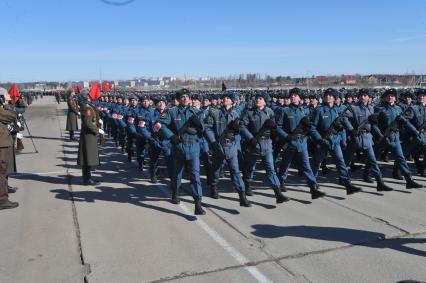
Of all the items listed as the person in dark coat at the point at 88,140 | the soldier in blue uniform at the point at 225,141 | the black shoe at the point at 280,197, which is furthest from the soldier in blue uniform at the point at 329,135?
the person in dark coat at the point at 88,140

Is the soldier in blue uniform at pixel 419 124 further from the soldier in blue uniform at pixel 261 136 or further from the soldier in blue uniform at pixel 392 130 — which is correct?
the soldier in blue uniform at pixel 261 136

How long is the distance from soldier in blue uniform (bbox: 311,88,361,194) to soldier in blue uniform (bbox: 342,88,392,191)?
0.28 meters

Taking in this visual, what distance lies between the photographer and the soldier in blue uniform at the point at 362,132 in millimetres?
7734

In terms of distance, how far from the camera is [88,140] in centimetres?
864

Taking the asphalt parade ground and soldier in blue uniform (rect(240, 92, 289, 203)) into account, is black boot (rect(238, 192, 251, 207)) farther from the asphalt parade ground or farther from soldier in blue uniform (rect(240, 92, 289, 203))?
soldier in blue uniform (rect(240, 92, 289, 203))

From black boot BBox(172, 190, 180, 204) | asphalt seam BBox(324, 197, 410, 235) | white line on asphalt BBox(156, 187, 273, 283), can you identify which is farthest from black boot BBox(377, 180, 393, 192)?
black boot BBox(172, 190, 180, 204)

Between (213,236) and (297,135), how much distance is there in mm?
2812

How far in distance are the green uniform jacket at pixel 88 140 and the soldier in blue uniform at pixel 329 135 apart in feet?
14.6

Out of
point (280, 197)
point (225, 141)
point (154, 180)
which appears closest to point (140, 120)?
point (154, 180)

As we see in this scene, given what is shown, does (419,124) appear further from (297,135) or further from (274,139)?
(297,135)

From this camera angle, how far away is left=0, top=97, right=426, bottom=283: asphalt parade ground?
14.5ft

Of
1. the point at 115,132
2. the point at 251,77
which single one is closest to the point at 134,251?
the point at 115,132

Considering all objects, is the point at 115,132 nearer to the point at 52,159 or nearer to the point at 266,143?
the point at 52,159

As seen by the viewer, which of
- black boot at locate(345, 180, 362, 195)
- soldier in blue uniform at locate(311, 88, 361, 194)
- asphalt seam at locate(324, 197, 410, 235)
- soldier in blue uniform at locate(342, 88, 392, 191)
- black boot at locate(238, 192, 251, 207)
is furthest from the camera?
soldier in blue uniform at locate(342, 88, 392, 191)
